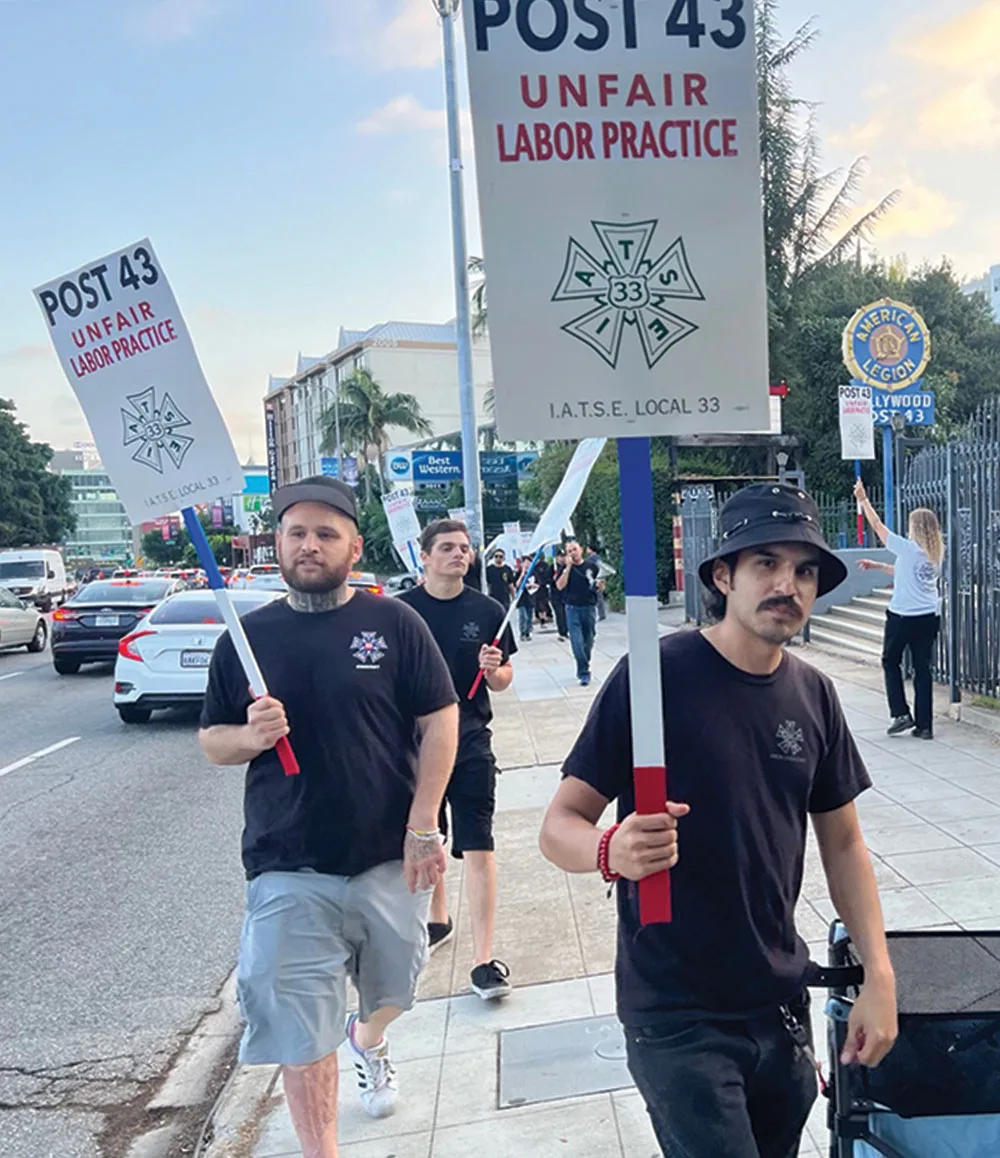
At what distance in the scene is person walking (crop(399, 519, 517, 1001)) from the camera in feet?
13.8

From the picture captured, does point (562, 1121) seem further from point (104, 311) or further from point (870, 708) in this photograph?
point (870, 708)

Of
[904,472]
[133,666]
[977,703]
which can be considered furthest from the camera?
[904,472]

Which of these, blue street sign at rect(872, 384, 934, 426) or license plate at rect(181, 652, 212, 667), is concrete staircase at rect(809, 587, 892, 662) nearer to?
blue street sign at rect(872, 384, 934, 426)

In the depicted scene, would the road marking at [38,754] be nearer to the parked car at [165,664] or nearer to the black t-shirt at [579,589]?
the parked car at [165,664]

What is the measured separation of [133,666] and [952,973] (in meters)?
10.1

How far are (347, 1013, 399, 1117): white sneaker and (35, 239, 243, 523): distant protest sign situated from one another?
196cm

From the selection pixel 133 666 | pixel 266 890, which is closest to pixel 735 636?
pixel 266 890

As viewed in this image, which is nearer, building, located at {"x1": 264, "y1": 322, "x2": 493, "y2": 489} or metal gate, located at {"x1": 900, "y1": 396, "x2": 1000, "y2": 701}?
metal gate, located at {"x1": 900, "y1": 396, "x2": 1000, "y2": 701}

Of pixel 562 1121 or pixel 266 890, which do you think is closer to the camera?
pixel 266 890

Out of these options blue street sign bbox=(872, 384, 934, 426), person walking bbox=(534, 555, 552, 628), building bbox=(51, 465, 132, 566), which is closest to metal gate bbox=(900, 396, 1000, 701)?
blue street sign bbox=(872, 384, 934, 426)

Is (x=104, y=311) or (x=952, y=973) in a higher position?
(x=104, y=311)

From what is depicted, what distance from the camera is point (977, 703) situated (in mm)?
8836

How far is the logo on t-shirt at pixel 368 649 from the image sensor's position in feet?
9.72

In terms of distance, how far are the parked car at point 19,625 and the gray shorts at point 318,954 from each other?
18.9 metres
